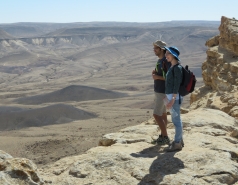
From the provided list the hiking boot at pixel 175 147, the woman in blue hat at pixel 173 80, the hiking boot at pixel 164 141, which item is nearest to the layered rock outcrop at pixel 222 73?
the hiking boot at pixel 164 141

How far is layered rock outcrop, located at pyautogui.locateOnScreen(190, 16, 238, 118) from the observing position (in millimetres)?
8953

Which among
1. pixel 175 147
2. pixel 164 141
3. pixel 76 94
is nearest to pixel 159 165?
pixel 175 147

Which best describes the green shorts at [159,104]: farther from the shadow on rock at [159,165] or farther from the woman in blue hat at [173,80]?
the shadow on rock at [159,165]

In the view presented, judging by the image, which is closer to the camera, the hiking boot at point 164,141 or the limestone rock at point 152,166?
the limestone rock at point 152,166

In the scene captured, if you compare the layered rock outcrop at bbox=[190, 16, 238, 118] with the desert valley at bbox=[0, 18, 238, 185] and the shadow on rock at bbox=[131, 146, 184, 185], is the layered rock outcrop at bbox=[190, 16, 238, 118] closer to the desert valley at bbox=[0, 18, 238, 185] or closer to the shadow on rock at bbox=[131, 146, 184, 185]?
the desert valley at bbox=[0, 18, 238, 185]

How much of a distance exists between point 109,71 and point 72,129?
4295cm

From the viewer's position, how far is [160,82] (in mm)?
5113

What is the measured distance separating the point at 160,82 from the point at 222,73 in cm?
579

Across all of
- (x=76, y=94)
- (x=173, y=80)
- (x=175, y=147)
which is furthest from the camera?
(x=76, y=94)

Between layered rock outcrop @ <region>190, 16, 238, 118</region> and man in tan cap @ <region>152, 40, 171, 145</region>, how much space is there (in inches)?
140

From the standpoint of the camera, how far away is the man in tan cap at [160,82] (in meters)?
5.01

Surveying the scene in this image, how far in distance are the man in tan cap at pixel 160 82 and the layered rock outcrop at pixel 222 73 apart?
3.55 meters

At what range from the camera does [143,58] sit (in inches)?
3282

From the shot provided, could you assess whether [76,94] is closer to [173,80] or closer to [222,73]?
[222,73]
